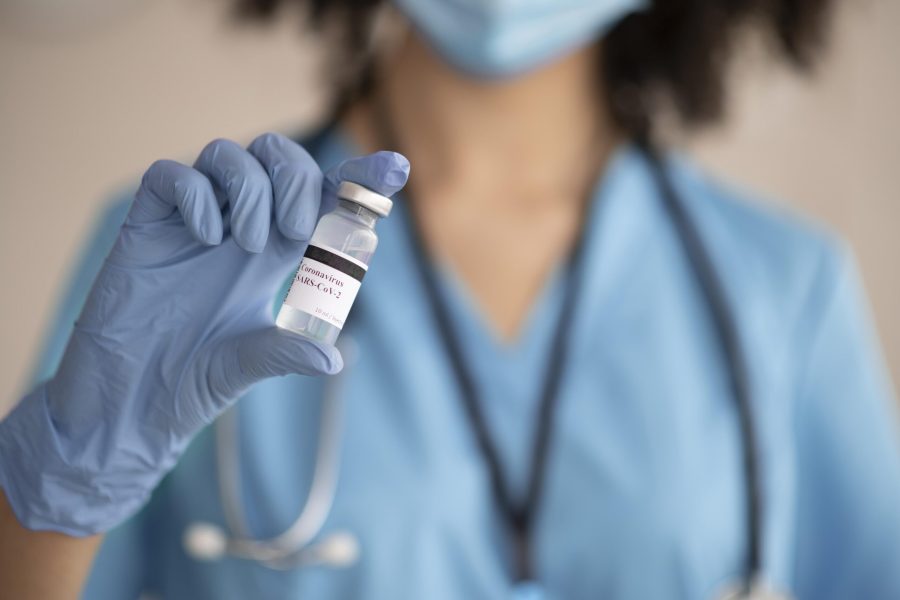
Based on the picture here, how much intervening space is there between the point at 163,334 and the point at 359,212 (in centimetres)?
16

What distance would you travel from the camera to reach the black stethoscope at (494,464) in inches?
34.3

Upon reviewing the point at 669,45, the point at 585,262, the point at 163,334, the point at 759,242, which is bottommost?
the point at 163,334

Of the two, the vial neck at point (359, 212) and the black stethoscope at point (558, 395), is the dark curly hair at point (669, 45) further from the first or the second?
the vial neck at point (359, 212)

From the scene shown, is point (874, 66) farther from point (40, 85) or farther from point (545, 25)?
point (40, 85)

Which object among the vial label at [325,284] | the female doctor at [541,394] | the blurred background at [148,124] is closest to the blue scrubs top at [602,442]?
the female doctor at [541,394]

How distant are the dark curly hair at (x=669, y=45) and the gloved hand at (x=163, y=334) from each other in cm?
58

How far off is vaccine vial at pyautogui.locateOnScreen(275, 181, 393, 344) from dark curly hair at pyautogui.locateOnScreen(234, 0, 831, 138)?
0.61 meters

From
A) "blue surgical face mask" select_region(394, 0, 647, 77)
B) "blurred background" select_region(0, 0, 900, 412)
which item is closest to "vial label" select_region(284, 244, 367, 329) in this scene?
"blue surgical face mask" select_region(394, 0, 647, 77)

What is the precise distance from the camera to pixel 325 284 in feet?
1.78

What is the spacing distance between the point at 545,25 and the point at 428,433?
0.44m

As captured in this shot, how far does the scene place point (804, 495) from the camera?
3.41ft

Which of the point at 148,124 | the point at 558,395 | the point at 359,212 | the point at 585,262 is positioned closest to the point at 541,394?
the point at 558,395

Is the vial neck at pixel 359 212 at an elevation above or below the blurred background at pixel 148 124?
below

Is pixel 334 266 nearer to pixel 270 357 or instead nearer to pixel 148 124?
pixel 270 357
